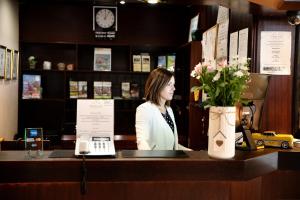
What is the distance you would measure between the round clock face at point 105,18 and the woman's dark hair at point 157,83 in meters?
3.70

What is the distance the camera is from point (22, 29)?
6.25 metres

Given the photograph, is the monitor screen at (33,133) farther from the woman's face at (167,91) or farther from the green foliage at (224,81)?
the woman's face at (167,91)

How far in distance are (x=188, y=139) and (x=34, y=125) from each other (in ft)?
8.48

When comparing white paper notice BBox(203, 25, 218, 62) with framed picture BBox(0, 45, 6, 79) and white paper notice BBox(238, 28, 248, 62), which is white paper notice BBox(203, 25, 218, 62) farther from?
framed picture BBox(0, 45, 6, 79)

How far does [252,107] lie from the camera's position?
267cm

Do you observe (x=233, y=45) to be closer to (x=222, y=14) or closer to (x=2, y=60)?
(x=222, y=14)

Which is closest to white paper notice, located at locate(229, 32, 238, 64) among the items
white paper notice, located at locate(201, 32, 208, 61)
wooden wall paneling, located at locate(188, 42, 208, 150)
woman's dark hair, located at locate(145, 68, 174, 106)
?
white paper notice, located at locate(201, 32, 208, 61)

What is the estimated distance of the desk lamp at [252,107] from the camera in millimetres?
2492

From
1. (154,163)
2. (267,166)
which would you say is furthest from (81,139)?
(267,166)

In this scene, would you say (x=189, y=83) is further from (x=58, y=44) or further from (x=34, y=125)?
(x=34, y=125)

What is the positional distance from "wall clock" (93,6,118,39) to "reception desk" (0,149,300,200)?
14.3 ft

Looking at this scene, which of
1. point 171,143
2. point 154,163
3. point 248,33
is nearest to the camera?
point 154,163

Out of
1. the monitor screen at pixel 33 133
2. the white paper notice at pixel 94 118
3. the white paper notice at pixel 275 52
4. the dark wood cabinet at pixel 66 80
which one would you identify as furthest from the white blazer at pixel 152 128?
the dark wood cabinet at pixel 66 80

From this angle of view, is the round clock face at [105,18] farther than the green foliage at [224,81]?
Yes
